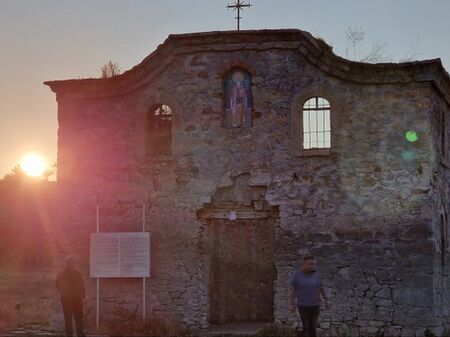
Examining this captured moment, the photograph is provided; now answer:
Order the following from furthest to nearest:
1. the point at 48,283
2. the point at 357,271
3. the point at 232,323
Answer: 1. the point at 48,283
2. the point at 232,323
3. the point at 357,271

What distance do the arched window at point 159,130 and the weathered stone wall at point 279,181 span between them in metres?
0.24

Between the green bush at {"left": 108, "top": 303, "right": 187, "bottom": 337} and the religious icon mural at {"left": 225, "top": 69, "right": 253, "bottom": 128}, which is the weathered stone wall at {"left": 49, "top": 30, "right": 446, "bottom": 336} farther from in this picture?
the green bush at {"left": 108, "top": 303, "right": 187, "bottom": 337}

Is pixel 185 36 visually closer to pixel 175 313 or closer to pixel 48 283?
pixel 175 313

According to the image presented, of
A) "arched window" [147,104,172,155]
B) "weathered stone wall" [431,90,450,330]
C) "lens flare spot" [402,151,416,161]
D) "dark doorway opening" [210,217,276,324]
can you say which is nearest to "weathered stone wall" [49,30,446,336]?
"lens flare spot" [402,151,416,161]

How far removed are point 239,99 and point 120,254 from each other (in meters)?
4.60

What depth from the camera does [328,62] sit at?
19.7 meters

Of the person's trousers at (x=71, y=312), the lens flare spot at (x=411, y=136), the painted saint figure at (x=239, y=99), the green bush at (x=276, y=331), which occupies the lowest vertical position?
the green bush at (x=276, y=331)

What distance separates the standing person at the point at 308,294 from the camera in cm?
1563

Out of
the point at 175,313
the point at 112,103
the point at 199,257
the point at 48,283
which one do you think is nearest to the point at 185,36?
the point at 112,103

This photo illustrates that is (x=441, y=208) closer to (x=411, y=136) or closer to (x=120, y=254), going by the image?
(x=411, y=136)

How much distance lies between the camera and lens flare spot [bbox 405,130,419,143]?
19297 mm

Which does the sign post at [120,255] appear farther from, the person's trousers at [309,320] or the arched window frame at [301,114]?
the person's trousers at [309,320]

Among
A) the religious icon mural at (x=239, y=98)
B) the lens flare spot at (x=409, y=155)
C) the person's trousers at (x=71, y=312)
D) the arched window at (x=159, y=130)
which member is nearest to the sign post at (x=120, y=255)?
the arched window at (x=159, y=130)

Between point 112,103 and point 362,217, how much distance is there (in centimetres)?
662
